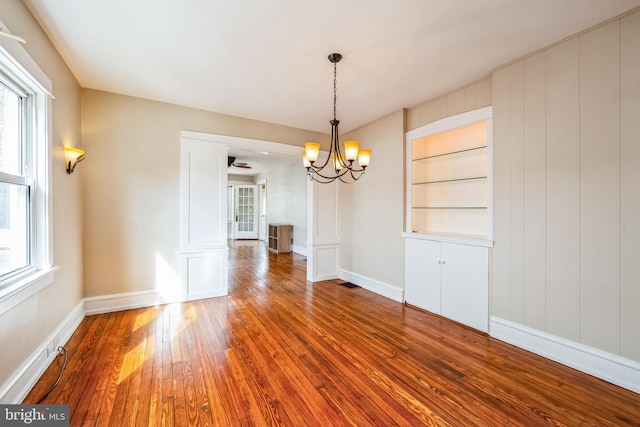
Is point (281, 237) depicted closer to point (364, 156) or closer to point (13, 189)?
point (364, 156)

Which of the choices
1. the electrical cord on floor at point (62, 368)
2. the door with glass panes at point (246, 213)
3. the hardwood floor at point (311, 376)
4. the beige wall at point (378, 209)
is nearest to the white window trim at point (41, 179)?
the electrical cord on floor at point (62, 368)

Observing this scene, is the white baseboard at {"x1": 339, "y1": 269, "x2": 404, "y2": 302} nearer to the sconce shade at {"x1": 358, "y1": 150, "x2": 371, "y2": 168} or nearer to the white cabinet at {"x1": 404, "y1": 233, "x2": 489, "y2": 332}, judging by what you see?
the white cabinet at {"x1": 404, "y1": 233, "x2": 489, "y2": 332}

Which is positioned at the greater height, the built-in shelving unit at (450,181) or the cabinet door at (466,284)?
the built-in shelving unit at (450,181)

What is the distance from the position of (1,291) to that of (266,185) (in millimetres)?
8669

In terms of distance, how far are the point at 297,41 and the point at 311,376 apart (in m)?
2.89

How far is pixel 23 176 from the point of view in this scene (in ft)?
6.94

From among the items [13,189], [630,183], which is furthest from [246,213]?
[630,183]

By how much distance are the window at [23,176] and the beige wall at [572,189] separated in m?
4.14

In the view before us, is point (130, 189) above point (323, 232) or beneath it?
above

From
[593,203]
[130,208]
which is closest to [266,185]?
[130,208]

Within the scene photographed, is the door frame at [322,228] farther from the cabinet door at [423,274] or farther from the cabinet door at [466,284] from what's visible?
the cabinet door at [466,284]

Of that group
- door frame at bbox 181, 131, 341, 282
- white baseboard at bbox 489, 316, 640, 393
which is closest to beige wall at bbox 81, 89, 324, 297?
door frame at bbox 181, 131, 341, 282

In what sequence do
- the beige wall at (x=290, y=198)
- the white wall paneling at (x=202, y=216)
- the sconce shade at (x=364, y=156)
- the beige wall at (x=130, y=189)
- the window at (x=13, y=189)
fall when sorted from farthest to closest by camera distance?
the beige wall at (x=290, y=198)
the white wall paneling at (x=202, y=216)
the beige wall at (x=130, y=189)
the sconce shade at (x=364, y=156)
the window at (x=13, y=189)

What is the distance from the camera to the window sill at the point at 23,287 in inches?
65.7
